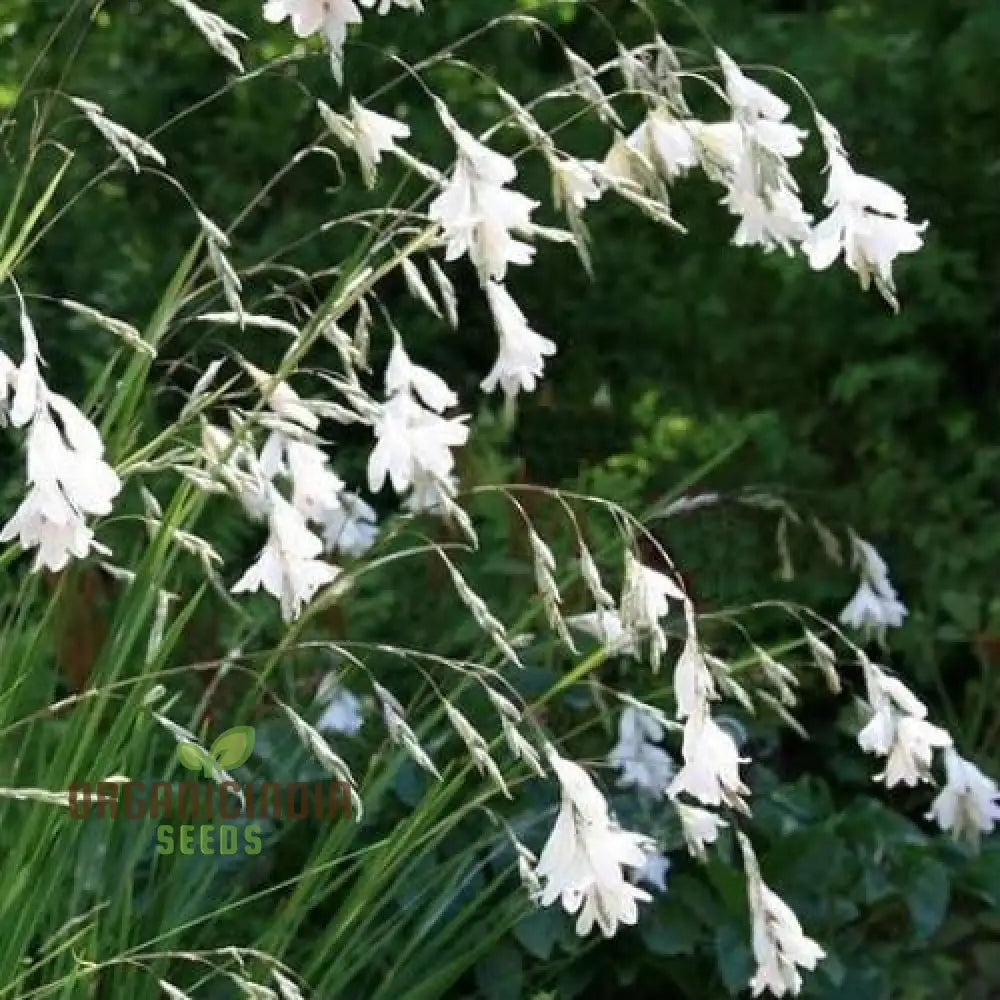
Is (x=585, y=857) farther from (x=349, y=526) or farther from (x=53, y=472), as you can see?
(x=349, y=526)

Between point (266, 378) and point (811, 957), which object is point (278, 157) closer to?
point (266, 378)

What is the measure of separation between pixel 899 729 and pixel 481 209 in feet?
2.16

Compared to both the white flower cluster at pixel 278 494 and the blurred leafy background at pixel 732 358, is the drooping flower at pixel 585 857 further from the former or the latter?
the blurred leafy background at pixel 732 358

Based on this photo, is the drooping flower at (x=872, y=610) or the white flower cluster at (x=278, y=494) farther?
the drooping flower at (x=872, y=610)

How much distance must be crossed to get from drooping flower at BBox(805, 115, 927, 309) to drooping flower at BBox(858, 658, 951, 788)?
0.38 meters

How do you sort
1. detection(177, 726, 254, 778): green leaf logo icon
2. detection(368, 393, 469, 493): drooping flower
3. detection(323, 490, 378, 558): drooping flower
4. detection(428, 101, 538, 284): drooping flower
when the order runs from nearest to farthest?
1. detection(428, 101, 538, 284): drooping flower
2. detection(368, 393, 469, 493): drooping flower
3. detection(177, 726, 254, 778): green leaf logo icon
4. detection(323, 490, 378, 558): drooping flower

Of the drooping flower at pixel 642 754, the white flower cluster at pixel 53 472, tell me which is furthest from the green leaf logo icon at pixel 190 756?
the drooping flower at pixel 642 754

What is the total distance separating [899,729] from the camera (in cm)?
175

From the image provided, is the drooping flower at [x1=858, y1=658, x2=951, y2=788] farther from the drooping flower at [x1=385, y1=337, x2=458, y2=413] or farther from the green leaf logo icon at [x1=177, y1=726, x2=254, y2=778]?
the green leaf logo icon at [x1=177, y1=726, x2=254, y2=778]

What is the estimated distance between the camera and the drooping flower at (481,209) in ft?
5.01

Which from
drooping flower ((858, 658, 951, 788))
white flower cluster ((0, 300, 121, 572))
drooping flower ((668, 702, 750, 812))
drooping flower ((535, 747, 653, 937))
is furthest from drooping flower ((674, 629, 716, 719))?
white flower cluster ((0, 300, 121, 572))

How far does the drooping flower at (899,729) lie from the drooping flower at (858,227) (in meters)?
0.38

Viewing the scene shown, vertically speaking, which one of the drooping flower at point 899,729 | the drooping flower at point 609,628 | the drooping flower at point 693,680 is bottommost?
the drooping flower at point 609,628

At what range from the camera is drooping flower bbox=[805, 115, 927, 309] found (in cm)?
162
